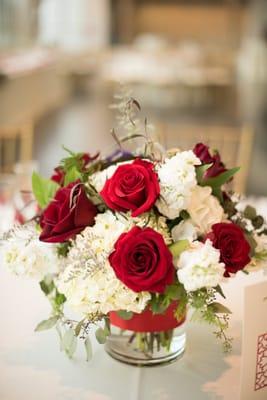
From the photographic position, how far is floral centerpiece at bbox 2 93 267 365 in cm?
86

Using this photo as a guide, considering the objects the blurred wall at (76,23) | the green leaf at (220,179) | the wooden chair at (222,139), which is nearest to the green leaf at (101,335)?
the green leaf at (220,179)

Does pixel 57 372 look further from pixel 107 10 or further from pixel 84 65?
pixel 107 10

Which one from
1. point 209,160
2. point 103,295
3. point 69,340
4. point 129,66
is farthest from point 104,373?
point 129,66

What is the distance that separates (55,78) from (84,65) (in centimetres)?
108

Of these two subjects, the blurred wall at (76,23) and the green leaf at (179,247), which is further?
the blurred wall at (76,23)

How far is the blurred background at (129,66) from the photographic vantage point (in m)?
6.02

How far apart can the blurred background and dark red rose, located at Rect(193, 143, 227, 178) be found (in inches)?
140

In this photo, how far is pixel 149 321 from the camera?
0.98 metres

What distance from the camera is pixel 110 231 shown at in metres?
0.91

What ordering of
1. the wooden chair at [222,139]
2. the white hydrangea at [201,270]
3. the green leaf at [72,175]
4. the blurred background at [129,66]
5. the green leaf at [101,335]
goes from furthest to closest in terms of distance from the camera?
the blurred background at [129,66]
the wooden chair at [222,139]
the green leaf at [72,175]
the green leaf at [101,335]
the white hydrangea at [201,270]

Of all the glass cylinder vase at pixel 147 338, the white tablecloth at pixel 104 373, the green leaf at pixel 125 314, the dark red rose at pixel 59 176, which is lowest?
the white tablecloth at pixel 104 373

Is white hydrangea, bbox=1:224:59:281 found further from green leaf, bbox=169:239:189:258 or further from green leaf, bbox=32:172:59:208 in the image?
green leaf, bbox=169:239:189:258

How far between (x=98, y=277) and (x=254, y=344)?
268mm

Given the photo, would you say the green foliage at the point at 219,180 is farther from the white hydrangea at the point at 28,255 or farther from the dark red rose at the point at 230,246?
the white hydrangea at the point at 28,255
